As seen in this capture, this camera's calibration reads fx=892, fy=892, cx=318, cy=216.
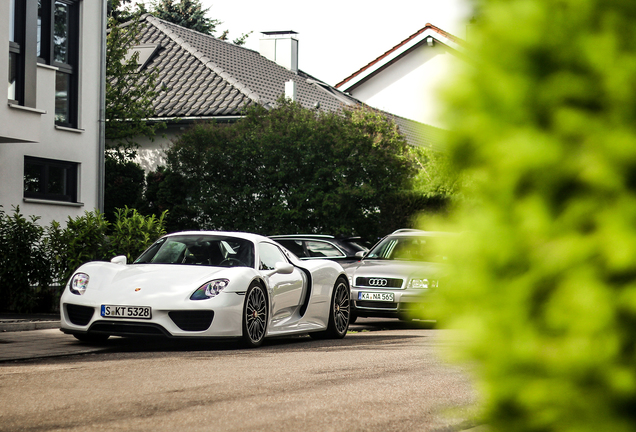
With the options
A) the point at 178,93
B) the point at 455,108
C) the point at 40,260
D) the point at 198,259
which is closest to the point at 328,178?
the point at 40,260

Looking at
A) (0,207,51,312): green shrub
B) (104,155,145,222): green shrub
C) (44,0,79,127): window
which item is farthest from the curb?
(104,155,145,222): green shrub

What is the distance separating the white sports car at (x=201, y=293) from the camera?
9609 millimetres

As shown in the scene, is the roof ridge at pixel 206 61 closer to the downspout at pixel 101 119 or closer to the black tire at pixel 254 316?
the downspout at pixel 101 119

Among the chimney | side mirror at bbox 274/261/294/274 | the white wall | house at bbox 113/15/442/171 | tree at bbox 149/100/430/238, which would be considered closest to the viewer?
side mirror at bbox 274/261/294/274

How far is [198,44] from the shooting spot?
125ft

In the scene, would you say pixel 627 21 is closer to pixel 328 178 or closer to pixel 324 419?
pixel 324 419

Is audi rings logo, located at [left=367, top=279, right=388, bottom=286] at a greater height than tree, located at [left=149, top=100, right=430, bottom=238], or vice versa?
tree, located at [left=149, top=100, right=430, bottom=238]

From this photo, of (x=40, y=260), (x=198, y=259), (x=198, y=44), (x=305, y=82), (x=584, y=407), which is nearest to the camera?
(x=584, y=407)

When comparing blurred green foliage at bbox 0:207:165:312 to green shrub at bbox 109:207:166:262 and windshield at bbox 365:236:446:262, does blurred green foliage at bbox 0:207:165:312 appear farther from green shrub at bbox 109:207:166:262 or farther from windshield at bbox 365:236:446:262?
windshield at bbox 365:236:446:262

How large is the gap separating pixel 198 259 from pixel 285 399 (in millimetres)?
4753

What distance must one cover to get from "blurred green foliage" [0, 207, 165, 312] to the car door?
3.95 m

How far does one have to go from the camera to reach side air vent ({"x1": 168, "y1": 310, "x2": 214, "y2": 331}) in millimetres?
9617

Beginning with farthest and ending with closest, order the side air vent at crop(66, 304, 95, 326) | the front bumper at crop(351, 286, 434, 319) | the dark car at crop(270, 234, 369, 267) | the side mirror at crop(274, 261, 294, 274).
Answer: the dark car at crop(270, 234, 369, 267)
the front bumper at crop(351, 286, 434, 319)
the side mirror at crop(274, 261, 294, 274)
the side air vent at crop(66, 304, 95, 326)

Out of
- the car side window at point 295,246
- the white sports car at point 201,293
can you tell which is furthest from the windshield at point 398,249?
the white sports car at point 201,293
